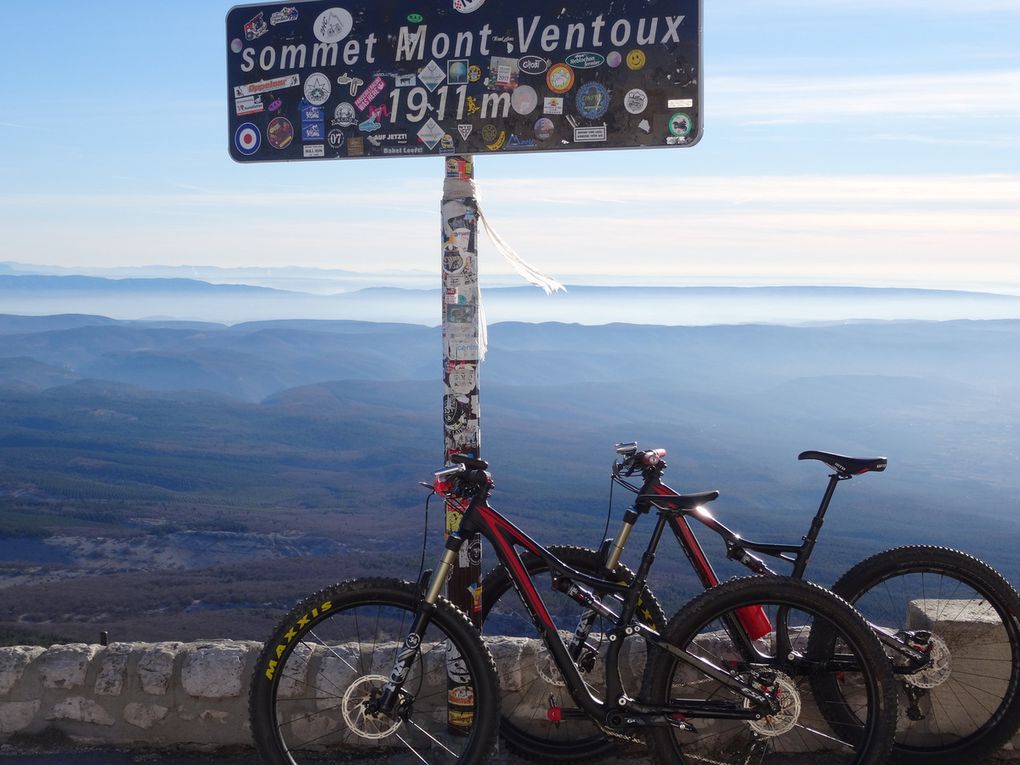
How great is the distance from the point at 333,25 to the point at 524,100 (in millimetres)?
988

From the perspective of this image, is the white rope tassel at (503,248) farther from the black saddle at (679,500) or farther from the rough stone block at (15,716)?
the rough stone block at (15,716)

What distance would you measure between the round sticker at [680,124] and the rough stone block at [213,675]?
3.14m

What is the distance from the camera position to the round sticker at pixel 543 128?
13.9 feet

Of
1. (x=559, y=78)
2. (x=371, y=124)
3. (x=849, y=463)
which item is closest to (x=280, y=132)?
(x=371, y=124)

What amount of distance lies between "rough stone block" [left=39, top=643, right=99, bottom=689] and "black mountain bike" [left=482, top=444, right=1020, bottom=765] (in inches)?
77.8

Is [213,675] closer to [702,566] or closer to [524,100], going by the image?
[702,566]

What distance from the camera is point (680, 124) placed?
13.6 feet

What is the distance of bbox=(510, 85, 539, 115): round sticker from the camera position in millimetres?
4246

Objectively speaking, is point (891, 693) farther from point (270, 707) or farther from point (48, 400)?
point (48, 400)

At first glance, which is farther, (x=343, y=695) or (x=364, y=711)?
(x=343, y=695)

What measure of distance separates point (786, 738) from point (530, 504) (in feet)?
358

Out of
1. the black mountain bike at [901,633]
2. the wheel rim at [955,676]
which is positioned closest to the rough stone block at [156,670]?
the black mountain bike at [901,633]

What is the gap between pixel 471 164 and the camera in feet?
14.4

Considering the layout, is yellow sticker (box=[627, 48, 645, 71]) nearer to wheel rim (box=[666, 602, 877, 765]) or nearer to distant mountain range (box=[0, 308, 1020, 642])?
wheel rim (box=[666, 602, 877, 765])
